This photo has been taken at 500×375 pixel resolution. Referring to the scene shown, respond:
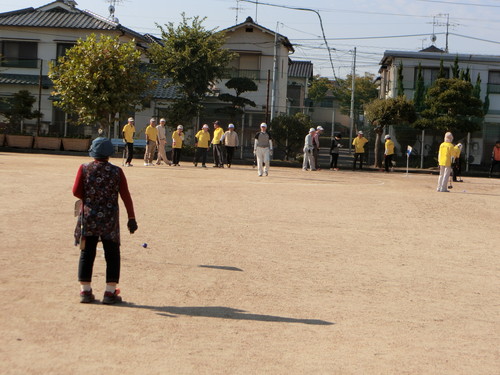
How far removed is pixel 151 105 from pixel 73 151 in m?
8.22

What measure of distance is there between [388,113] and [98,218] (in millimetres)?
34760

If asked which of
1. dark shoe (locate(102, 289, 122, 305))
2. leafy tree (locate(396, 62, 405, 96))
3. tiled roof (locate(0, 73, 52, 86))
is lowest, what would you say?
dark shoe (locate(102, 289, 122, 305))

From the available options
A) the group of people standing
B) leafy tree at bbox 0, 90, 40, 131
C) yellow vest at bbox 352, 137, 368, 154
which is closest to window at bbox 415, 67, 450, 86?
yellow vest at bbox 352, 137, 368, 154

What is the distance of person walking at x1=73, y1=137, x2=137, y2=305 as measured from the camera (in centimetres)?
776

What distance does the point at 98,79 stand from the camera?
37844 millimetres

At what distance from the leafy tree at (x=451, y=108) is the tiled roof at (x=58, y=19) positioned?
19.3 meters

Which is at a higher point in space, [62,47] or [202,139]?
[62,47]

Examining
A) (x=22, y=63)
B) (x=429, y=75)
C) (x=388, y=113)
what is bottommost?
(x=388, y=113)

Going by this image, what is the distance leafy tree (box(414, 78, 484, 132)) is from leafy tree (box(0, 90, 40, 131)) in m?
20.1

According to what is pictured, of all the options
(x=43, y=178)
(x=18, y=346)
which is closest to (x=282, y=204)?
(x=43, y=178)

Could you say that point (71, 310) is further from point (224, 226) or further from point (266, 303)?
point (224, 226)

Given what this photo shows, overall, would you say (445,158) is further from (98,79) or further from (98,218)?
(98,79)

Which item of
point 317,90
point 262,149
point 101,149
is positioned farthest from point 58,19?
point 101,149

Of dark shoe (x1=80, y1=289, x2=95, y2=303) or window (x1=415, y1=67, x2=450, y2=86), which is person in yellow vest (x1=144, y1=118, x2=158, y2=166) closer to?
window (x1=415, y1=67, x2=450, y2=86)
